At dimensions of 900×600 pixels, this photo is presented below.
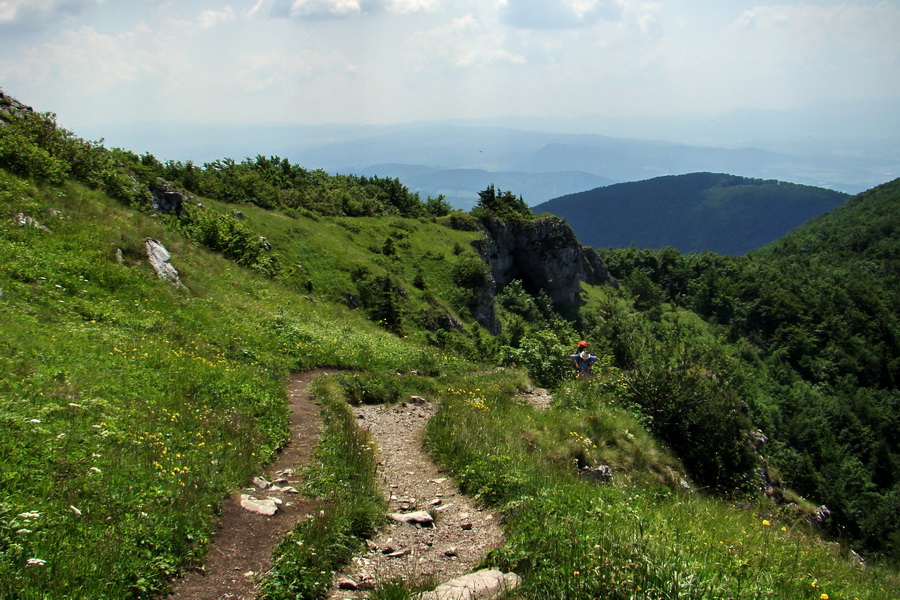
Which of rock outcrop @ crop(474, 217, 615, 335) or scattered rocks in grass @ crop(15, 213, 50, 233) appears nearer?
scattered rocks in grass @ crop(15, 213, 50, 233)

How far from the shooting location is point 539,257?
7981 centimetres

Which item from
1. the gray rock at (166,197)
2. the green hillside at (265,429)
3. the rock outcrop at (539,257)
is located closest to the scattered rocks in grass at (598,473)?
the green hillside at (265,429)

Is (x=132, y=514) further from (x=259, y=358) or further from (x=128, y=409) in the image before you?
(x=259, y=358)

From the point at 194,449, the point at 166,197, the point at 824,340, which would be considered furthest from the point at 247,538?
the point at 824,340

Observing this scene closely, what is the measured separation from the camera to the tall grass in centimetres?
456

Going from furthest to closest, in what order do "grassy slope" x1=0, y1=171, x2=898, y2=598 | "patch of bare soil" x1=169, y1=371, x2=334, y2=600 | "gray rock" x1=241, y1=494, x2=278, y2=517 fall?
"gray rock" x1=241, y1=494, x2=278, y2=517
"patch of bare soil" x1=169, y1=371, x2=334, y2=600
"grassy slope" x1=0, y1=171, x2=898, y2=598

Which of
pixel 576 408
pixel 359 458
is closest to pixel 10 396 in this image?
pixel 359 458

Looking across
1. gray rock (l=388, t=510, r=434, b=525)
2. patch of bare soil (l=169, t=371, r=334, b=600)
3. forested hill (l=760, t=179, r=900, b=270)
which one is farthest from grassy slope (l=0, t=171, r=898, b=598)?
forested hill (l=760, t=179, r=900, b=270)

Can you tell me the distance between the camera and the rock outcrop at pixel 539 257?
7512cm

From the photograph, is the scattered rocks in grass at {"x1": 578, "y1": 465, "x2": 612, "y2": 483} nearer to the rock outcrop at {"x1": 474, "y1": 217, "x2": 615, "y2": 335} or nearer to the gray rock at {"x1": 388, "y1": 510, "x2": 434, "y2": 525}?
the gray rock at {"x1": 388, "y1": 510, "x2": 434, "y2": 525}

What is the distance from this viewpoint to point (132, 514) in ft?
17.9

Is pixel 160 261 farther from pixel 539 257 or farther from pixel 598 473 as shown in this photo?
pixel 539 257

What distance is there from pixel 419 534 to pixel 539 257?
74.7 meters

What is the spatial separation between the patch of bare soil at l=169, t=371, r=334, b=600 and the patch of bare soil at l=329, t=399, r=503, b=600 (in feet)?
3.00
